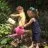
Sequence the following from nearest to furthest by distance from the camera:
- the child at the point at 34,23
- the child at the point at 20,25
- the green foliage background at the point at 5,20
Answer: the child at the point at 34,23 → the child at the point at 20,25 → the green foliage background at the point at 5,20

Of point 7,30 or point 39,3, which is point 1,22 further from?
point 39,3

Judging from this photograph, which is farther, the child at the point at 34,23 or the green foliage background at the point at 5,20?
the green foliage background at the point at 5,20

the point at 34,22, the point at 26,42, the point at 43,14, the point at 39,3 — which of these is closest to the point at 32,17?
the point at 34,22

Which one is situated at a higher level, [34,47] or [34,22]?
[34,22]

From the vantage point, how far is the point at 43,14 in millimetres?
13039

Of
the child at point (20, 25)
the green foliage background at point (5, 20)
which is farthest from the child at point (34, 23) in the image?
the green foliage background at point (5, 20)

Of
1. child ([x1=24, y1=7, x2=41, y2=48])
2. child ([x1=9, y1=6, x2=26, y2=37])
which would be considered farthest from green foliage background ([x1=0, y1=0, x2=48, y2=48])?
child ([x1=24, y1=7, x2=41, y2=48])

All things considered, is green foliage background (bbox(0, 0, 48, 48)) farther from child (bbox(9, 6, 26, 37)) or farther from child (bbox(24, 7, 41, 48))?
child (bbox(24, 7, 41, 48))

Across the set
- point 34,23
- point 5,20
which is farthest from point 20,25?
point 5,20

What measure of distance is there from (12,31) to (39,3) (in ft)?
9.64

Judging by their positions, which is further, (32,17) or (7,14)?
(7,14)

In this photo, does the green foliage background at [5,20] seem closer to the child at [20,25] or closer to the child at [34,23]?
the child at [20,25]

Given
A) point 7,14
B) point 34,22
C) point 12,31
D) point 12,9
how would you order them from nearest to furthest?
point 34,22
point 12,31
point 7,14
point 12,9

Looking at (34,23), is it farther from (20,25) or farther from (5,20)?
(5,20)
